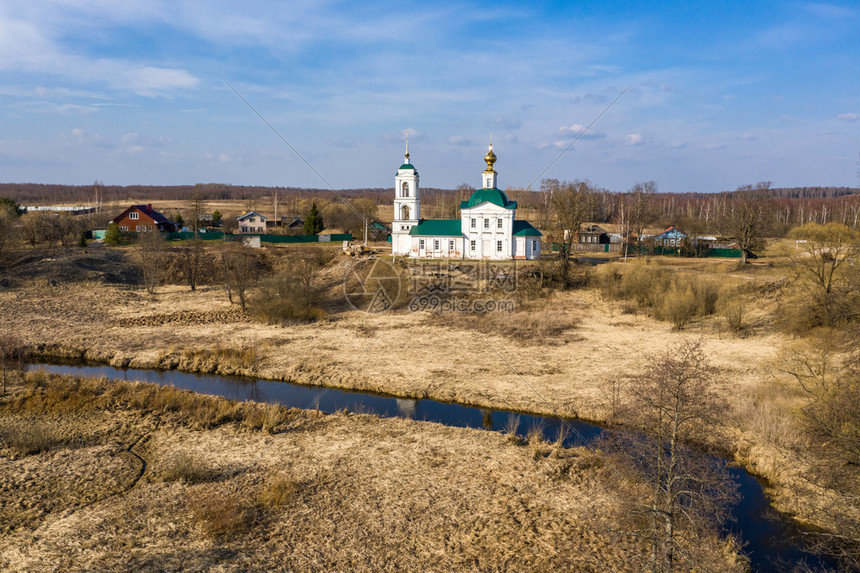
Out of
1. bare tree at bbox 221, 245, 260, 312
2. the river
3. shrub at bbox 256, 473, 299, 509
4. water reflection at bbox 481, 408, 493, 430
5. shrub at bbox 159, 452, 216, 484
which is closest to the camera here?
the river

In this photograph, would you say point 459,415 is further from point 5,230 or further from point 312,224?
point 312,224

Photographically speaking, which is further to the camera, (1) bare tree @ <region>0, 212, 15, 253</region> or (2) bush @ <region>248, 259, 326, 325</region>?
(1) bare tree @ <region>0, 212, 15, 253</region>

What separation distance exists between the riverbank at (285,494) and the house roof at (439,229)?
85.3 ft

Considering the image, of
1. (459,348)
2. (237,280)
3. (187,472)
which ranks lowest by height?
(187,472)

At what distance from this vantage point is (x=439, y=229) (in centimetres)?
4100

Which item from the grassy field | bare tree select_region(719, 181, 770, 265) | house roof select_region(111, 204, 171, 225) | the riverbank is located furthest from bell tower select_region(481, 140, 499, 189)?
house roof select_region(111, 204, 171, 225)

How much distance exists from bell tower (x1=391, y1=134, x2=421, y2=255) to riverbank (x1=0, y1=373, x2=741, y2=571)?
87.1ft

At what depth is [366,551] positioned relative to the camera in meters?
9.79

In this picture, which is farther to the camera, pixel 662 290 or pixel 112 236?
pixel 112 236

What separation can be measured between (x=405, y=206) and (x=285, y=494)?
3265cm

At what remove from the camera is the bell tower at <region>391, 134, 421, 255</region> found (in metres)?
41.2

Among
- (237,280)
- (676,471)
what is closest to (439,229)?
(237,280)

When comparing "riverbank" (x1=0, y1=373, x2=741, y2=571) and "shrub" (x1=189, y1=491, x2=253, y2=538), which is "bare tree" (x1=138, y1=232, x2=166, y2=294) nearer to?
"riverbank" (x1=0, y1=373, x2=741, y2=571)

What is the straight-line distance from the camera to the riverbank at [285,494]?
378 inches
